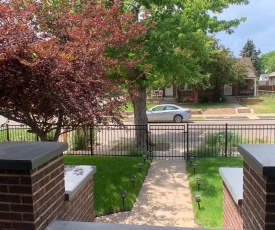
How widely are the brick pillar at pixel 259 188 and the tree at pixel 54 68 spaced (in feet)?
9.70

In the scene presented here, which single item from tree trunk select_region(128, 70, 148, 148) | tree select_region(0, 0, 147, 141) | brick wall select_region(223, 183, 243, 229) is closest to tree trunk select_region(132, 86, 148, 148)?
tree trunk select_region(128, 70, 148, 148)

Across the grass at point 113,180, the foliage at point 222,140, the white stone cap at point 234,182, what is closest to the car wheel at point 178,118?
the foliage at point 222,140

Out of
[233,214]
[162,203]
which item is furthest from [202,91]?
[233,214]

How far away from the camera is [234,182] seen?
3447 millimetres

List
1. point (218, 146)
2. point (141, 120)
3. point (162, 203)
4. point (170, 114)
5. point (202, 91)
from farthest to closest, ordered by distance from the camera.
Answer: point (202, 91) → point (170, 114) → point (141, 120) → point (218, 146) → point (162, 203)

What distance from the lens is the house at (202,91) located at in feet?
112

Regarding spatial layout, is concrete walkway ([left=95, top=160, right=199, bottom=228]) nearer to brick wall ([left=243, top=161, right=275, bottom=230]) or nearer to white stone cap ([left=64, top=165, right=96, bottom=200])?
white stone cap ([left=64, top=165, right=96, bottom=200])

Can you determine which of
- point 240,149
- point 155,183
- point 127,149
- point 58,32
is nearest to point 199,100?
point 127,149

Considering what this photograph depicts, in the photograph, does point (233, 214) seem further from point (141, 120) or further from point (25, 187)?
point (141, 120)

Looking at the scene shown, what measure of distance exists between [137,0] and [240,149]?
312 inches

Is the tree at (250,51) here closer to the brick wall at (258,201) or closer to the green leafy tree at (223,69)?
the green leafy tree at (223,69)

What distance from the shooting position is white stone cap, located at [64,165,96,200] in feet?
9.89

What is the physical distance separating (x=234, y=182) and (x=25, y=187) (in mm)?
2366

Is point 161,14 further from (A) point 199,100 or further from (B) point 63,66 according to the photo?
(A) point 199,100
